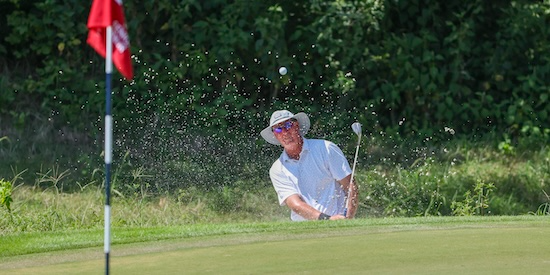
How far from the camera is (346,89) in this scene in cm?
1352

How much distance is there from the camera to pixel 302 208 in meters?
9.60

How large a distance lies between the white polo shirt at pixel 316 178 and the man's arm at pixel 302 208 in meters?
0.06

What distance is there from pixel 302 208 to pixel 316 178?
0.32 meters

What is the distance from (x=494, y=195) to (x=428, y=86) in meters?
1.86

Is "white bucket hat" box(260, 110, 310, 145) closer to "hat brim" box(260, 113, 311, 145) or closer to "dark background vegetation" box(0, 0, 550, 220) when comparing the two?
"hat brim" box(260, 113, 311, 145)

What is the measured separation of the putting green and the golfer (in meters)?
1.65

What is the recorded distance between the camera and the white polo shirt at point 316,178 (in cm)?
977

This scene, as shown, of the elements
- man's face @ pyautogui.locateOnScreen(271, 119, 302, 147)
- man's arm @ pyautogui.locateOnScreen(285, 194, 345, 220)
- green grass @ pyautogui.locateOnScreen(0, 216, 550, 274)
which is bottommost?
man's arm @ pyautogui.locateOnScreen(285, 194, 345, 220)

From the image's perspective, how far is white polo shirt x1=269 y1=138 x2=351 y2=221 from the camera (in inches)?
384

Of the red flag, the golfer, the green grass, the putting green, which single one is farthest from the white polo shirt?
the red flag

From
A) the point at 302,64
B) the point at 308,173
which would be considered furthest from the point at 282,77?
the point at 308,173

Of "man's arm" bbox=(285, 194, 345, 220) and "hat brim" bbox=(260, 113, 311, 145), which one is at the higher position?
"hat brim" bbox=(260, 113, 311, 145)

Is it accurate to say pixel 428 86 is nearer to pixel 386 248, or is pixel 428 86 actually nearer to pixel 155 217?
pixel 155 217

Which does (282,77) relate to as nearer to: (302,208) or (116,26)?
(302,208)
